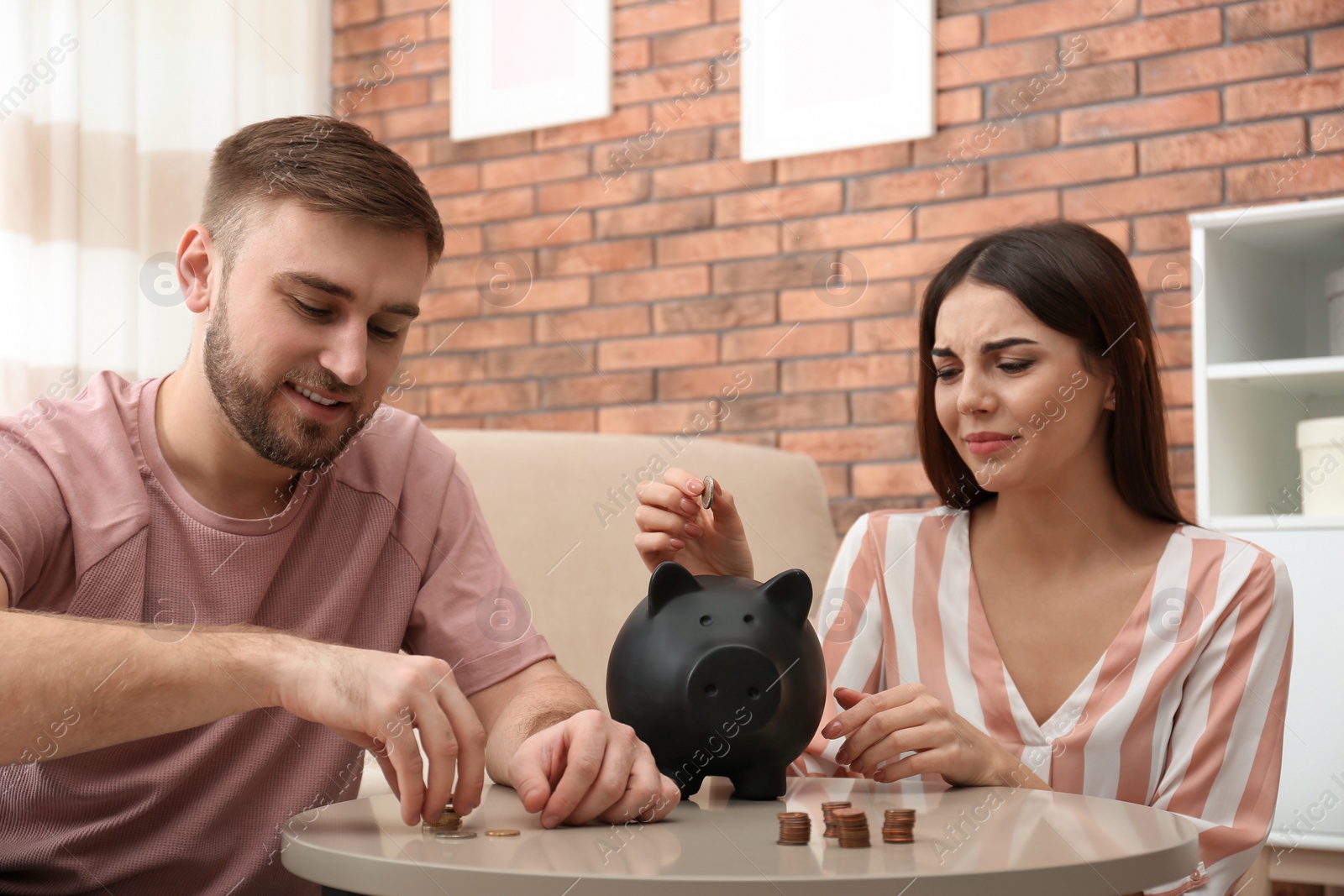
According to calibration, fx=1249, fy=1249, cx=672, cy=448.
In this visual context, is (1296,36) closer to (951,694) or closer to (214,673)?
(951,694)

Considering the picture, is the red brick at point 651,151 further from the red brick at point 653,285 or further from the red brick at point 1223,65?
the red brick at point 1223,65

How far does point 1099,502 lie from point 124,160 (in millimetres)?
2349

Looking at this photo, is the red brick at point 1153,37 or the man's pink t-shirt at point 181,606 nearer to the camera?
the man's pink t-shirt at point 181,606

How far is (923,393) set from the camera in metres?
1.94

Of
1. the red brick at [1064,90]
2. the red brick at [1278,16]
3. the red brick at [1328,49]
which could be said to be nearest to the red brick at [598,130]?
the red brick at [1064,90]

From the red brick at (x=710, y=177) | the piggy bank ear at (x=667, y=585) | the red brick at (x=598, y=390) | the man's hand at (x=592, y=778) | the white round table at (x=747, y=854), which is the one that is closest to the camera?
the white round table at (x=747, y=854)

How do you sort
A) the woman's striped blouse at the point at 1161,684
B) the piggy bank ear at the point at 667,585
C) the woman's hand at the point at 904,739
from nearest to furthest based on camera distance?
1. the piggy bank ear at the point at 667,585
2. the woman's hand at the point at 904,739
3. the woman's striped blouse at the point at 1161,684

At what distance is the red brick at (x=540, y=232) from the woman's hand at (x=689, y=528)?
213 cm

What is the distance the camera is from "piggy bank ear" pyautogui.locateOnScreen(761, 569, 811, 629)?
1.16 m

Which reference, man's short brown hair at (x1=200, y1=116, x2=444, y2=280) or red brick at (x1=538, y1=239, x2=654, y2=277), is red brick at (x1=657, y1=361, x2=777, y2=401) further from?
man's short brown hair at (x1=200, y1=116, x2=444, y2=280)

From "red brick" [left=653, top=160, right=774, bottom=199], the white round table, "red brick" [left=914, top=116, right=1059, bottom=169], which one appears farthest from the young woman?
"red brick" [left=653, top=160, right=774, bottom=199]

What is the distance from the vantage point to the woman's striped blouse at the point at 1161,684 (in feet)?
5.10

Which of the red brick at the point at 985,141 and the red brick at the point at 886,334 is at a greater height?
the red brick at the point at 985,141

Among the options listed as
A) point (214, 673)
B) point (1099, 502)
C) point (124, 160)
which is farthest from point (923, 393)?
point (124, 160)
